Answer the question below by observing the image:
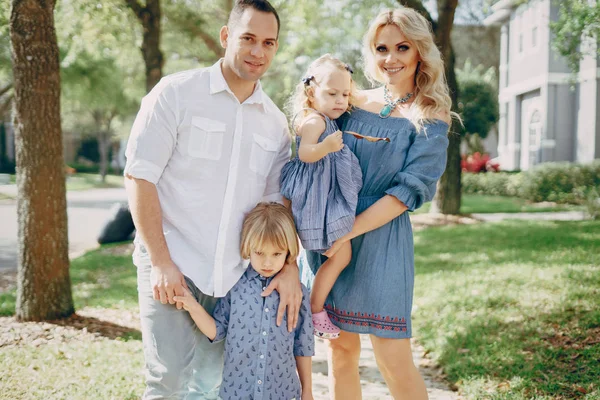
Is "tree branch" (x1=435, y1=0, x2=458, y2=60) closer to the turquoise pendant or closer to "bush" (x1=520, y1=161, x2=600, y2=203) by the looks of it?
"bush" (x1=520, y1=161, x2=600, y2=203)

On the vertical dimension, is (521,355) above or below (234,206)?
below

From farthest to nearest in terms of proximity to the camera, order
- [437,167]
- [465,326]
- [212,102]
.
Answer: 1. [465,326]
2. [437,167]
3. [212,102]

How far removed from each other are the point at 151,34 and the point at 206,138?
9.01m

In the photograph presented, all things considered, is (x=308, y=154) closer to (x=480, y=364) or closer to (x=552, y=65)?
(x=480, y=364)

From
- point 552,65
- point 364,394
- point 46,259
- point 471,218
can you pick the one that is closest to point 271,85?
point 552,65

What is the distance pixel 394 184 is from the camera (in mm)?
2945

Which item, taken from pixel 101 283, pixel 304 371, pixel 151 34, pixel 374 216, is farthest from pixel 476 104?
pixel 304 371

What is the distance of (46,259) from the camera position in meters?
5.33

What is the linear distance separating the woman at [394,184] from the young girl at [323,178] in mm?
100

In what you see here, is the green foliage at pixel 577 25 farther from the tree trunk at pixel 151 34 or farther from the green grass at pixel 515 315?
the tree trunk at pixel 151 34

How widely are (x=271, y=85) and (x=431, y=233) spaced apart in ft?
43.0

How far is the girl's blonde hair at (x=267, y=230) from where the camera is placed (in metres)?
2.67

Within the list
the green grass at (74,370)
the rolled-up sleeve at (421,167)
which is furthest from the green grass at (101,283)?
the rolled-up sleeve at (421,167)

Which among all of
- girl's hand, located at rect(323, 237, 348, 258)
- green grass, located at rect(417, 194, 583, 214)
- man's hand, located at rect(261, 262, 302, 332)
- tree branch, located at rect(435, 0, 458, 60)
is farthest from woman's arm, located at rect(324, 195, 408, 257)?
green grass, located at rect(417, 194, 583, 214)
